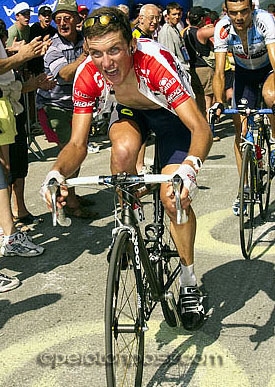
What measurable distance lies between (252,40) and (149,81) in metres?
2.46

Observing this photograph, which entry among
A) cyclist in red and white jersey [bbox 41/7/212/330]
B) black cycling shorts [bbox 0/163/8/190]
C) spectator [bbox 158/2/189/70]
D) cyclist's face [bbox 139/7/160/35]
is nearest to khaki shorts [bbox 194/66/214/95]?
spectator [bbox 158/2/189/70]

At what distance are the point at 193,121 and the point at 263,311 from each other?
1.55 meters

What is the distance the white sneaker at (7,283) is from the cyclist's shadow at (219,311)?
4.45 feet

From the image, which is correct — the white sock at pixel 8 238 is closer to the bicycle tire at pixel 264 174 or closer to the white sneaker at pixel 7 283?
the white sneaker at pixel 7 283

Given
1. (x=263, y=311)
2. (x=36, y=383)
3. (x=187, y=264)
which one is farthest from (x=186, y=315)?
(x=36, y=383)

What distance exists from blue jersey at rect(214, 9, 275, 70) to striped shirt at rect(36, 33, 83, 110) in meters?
1.49

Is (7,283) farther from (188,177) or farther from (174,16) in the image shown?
(174,16)

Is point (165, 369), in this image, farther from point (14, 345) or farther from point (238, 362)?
point (14, 345)

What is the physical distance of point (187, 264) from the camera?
364 cm

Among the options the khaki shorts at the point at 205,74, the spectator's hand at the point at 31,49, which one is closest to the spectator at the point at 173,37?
the khaki shorts at the point at 205,74

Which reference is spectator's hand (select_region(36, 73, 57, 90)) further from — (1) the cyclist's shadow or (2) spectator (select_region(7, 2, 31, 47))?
(2) spectator (select_region(7, 2, 31, 47))

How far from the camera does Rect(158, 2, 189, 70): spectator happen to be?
352 inches

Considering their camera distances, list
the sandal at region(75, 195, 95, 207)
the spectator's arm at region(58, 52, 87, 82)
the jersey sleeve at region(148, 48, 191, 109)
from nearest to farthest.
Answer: the jersey sleeve at region(148, 48, 191, 109), the spectator's arm at region(58, 52, 87, 82), the sandal at region(75, 195, 95, 207)

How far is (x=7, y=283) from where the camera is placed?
453 cm
